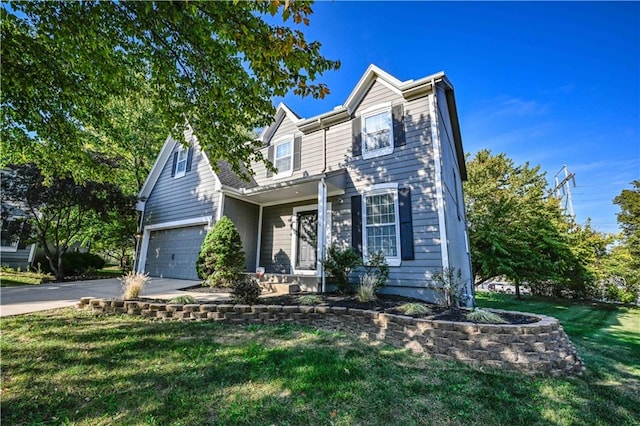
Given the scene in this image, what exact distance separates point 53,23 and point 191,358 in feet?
15.2

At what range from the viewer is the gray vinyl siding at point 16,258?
14.6 meters

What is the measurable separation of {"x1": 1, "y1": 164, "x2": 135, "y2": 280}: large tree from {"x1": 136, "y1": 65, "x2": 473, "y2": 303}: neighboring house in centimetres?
169

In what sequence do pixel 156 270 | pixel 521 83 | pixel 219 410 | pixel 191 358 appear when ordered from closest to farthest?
pixel 219 410 → pixel 191 358 → pixel 521 83 → pixel 156 270

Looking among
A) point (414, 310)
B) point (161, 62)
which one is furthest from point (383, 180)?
point (161, 62)

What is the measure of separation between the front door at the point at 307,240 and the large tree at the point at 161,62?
13.7 feet

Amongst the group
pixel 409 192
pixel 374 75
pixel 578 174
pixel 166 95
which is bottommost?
pixel 409 192

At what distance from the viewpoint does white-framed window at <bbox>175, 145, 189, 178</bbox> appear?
1129 cm

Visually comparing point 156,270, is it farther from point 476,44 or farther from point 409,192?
point 476,44

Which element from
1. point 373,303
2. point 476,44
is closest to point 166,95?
point 373,303

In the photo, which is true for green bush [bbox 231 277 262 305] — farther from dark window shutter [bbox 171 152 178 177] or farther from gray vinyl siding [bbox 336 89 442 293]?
dark window shutter [bbox 171 152 178 177]

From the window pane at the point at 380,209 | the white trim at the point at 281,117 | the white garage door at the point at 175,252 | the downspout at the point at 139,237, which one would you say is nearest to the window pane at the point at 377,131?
the window pane at the point at 380,209

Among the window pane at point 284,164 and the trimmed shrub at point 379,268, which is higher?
the window pane at point 284,164

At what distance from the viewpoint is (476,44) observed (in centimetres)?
760

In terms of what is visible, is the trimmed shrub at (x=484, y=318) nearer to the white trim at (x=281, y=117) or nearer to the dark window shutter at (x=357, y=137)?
the dark window shutter at (x=357, y=137)
